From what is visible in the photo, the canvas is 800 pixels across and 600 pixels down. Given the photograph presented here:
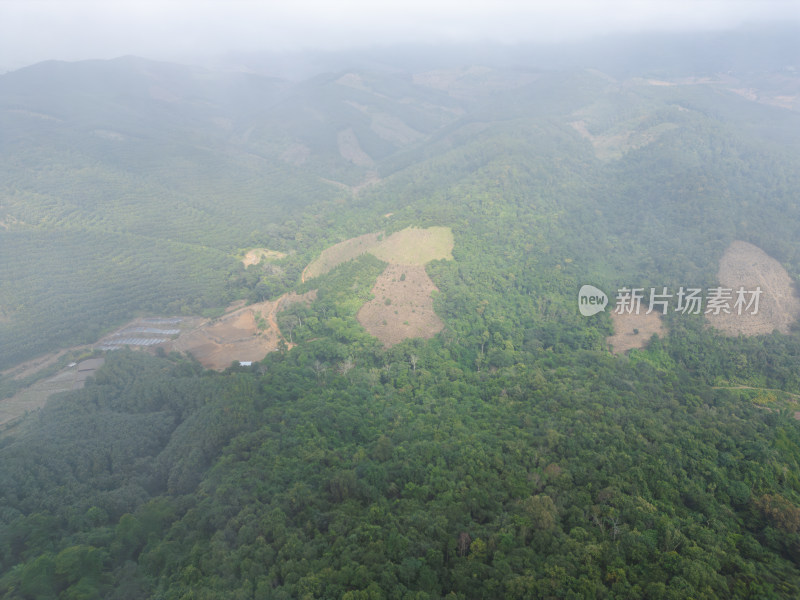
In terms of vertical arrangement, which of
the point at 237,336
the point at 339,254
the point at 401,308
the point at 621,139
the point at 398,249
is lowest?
the point at 237,336

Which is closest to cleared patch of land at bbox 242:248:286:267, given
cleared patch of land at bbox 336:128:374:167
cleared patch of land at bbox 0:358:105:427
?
cleared patch of land at bbox 0:358:105:427

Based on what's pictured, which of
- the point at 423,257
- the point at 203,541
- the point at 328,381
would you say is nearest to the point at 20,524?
the point at 203,541

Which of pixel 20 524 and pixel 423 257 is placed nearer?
pixel 20 524

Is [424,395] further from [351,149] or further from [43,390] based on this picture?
[351,149]

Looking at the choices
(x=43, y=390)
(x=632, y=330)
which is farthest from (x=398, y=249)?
(x=43, y=390)

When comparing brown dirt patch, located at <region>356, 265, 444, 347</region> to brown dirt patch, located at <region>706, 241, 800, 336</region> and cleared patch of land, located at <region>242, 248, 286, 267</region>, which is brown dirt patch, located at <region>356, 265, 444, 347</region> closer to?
cleared patch of land, located at <region>242, 248, 286, 267</region>

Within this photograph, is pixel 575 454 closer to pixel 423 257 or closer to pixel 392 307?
pixel 392 307
